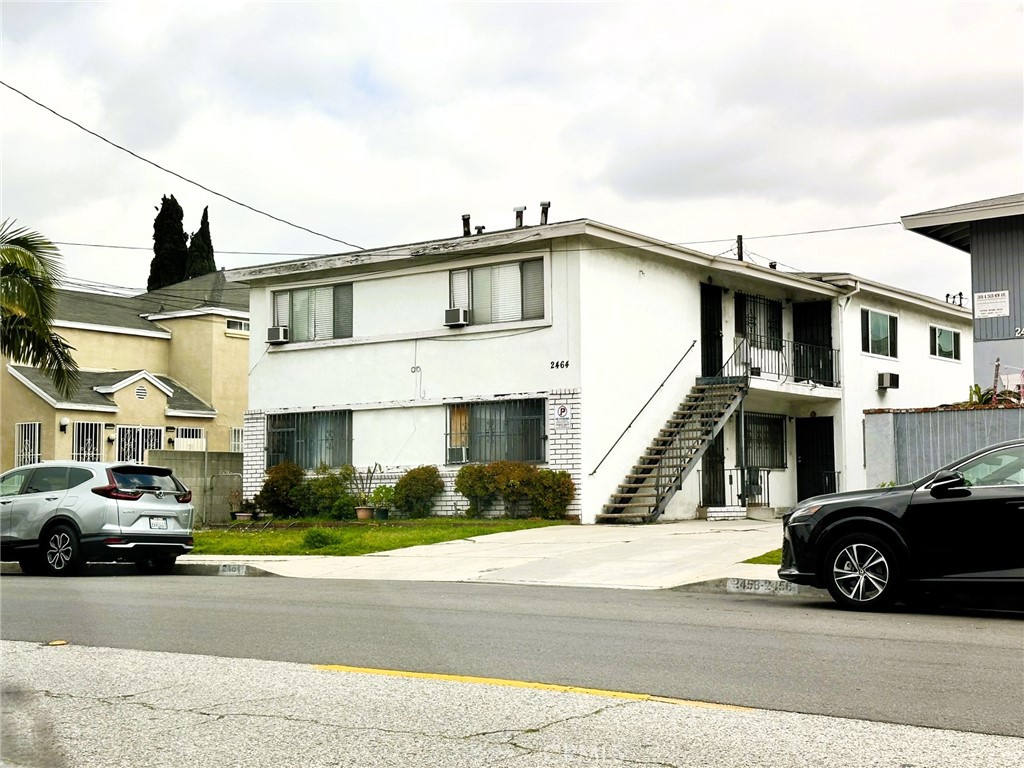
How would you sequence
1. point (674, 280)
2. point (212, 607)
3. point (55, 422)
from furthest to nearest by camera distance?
point (55, 422) < point (674, 280) < point (212, 607)

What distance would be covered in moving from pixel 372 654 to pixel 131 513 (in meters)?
9.56

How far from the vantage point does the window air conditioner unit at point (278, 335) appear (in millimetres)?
30062

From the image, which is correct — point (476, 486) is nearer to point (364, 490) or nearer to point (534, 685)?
point (364, 490)

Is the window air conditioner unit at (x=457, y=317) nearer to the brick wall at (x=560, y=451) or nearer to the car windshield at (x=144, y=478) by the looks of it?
the brick wall at (x=560, y=451)

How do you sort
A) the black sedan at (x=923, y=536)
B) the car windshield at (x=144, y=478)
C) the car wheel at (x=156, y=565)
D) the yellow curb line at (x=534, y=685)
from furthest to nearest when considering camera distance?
the car wheel at (x=156, y=565)
the car windshield at (x=144, y=478)
the black sedan at (x=923, y=536)
the yellow curb line at (x=534, y=685)

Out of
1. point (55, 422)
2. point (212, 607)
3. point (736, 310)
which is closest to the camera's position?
point (212, 607)

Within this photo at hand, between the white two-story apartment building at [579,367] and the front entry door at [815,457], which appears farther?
the front entry door at [815,457]

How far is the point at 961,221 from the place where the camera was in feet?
71.9

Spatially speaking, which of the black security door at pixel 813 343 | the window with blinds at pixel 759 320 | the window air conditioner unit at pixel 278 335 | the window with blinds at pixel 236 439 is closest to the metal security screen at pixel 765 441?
the black security door at pixel 813 343

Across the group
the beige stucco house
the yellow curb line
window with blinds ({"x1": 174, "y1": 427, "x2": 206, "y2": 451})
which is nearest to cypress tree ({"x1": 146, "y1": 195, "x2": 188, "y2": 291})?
the beige stucco house

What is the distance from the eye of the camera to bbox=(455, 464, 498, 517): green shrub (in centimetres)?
2562

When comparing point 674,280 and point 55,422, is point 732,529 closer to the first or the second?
point 674,280

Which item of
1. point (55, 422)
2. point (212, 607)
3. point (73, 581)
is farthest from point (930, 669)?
point (55, 422)

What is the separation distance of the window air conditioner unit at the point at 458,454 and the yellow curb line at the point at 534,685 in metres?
18.3
